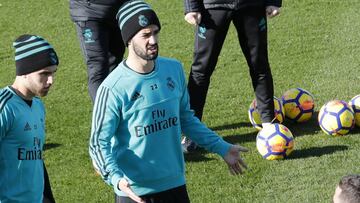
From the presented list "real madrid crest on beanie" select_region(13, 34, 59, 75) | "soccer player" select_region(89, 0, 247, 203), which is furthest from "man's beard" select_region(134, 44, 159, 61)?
"real madrid crest on beanie" select_region(13, 34, 59, 75)

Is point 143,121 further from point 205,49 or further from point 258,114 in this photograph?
point 258,114

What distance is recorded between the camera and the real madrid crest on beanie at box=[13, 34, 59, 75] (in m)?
5.49

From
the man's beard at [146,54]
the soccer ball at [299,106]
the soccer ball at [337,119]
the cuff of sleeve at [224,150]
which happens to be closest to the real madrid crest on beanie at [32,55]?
the man's beard at [146,54]

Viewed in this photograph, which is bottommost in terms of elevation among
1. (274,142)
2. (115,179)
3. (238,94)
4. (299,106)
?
(238,94)

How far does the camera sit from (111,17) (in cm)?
833

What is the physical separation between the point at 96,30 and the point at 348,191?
179 inches

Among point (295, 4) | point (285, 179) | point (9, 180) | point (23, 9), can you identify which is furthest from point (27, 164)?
point (23, 9)

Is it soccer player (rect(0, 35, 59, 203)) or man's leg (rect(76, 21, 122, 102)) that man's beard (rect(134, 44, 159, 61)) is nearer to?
soccer player (rect(0, 35, 59, 203))

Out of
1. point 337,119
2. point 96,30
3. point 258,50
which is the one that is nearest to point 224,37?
point 258,50

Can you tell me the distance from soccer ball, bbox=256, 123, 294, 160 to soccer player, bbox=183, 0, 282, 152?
18.8 inches

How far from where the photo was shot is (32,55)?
18.1ft

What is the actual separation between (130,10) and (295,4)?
30.7 feet

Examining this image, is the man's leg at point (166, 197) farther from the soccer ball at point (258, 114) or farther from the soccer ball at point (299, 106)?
the soccer ball at point (299, 106)

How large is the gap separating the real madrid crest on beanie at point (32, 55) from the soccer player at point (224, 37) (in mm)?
3047
